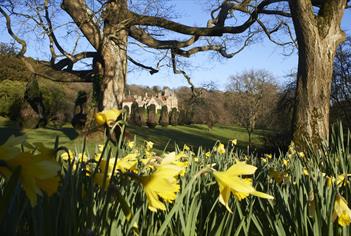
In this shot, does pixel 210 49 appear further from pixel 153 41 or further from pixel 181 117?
pixel 181 117

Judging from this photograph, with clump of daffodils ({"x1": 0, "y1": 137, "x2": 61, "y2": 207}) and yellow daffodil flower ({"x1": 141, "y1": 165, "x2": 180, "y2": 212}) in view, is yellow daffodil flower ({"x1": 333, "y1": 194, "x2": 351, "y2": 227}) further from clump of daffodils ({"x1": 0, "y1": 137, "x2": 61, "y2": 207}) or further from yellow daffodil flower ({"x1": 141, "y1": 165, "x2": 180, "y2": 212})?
clump of daffodils ({"x1": 0, "y1": 137, "x2": 61, "y2": 207})

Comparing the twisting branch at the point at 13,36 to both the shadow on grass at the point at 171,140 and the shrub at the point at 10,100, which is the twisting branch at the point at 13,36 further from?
the shrub at the point at 10,100

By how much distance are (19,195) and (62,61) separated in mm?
13737

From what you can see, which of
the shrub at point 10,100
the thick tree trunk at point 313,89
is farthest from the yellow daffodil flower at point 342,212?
the shrub at point 10,100

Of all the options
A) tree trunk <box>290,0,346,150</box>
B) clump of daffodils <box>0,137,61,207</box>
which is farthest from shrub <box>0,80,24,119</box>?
clump of daffodils <box>0,137,61,207</box>

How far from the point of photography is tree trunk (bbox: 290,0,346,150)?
657cm

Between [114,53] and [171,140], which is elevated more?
[114,53]

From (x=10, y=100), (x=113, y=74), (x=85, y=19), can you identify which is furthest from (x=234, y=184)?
(x=10, y=100)

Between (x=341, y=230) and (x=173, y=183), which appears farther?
(x=341, y=230)

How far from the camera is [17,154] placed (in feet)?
1.99

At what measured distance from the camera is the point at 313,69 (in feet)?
22.0

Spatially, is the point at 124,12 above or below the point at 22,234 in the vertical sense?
above

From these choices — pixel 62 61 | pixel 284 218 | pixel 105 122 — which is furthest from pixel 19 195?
pixel 62 61

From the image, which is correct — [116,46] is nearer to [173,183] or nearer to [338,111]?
[338,111]
